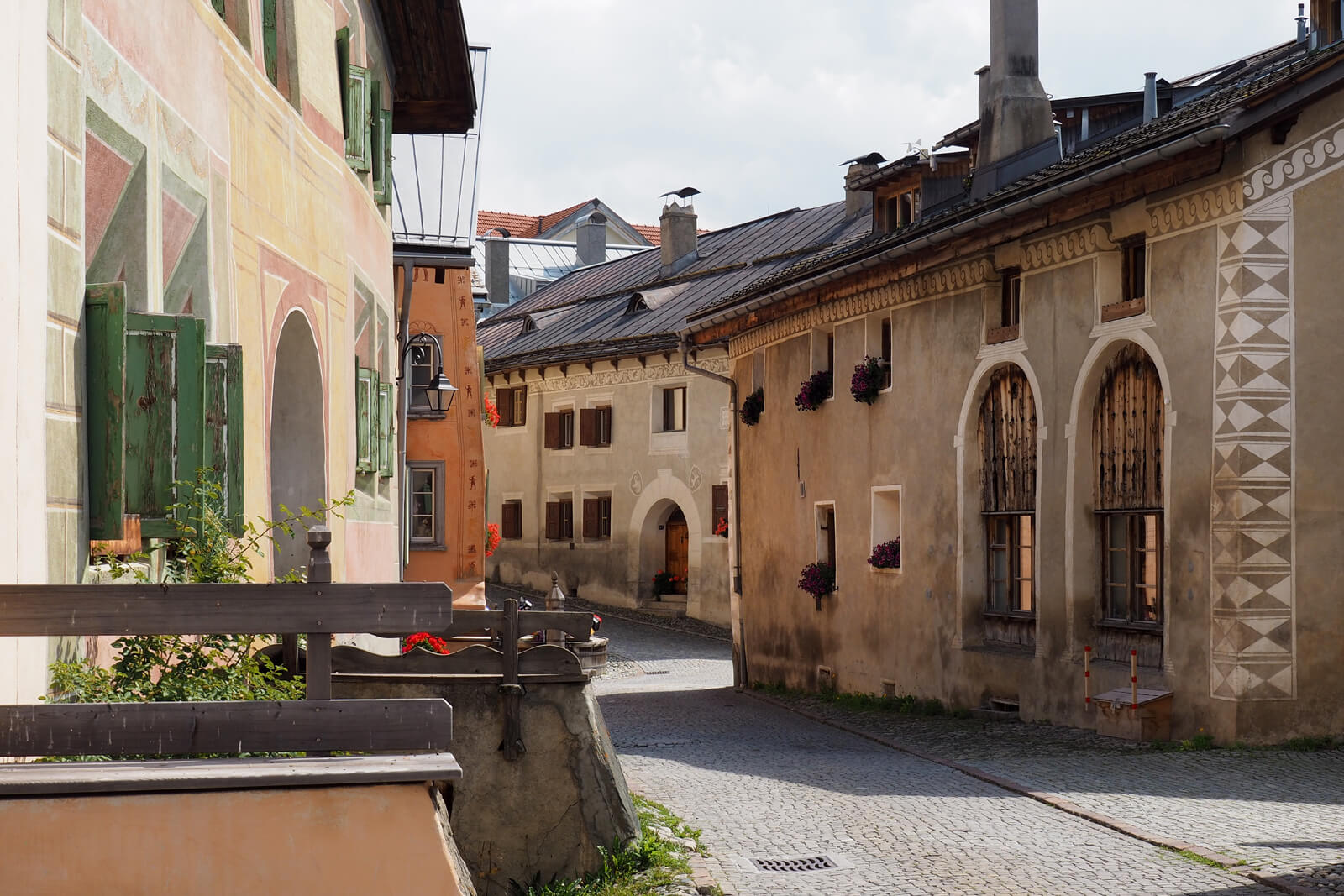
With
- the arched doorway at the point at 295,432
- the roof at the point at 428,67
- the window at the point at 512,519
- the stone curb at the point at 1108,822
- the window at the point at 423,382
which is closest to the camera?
the stone curb at the point at 1108,822

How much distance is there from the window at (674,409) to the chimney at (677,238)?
7.46m

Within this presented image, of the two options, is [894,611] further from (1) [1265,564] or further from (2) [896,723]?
(1) [1265,564]

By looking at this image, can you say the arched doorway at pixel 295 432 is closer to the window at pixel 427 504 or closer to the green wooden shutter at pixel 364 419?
the green wooden shutter at pixel 364 419

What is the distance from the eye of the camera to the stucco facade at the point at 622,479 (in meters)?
36.7

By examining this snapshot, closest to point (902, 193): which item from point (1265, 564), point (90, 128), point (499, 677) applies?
point (1265, 564)

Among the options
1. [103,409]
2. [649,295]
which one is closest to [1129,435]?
[103,409]

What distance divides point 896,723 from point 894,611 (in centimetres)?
220

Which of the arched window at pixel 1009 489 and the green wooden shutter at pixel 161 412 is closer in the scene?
the green wooden shutter at pixel 161 412

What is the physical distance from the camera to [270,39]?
10539 millimetres

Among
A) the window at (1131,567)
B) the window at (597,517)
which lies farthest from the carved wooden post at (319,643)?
the window at (597,517)

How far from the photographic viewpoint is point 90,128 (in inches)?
255

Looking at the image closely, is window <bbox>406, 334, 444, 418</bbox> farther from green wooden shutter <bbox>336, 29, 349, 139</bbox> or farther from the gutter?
green wooden shutter <bbox>336, 29, 349, 139</bbox>

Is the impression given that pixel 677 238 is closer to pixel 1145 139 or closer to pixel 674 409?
pixel 674 409

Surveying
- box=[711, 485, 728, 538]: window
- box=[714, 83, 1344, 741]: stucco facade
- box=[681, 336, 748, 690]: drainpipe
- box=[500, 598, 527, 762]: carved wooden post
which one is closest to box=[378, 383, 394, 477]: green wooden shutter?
box=[714, 83, 1344, 741]: stucco facade
